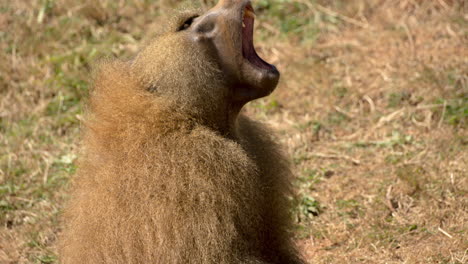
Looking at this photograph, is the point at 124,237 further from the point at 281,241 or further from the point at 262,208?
the point at 281,241

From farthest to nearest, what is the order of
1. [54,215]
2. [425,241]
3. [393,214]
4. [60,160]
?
[60,160] < [54,215] < [393,214] < [425,241]

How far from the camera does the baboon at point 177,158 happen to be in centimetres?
302

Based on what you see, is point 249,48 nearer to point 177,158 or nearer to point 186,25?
point 186,25

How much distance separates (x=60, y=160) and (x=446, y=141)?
10.1 feet

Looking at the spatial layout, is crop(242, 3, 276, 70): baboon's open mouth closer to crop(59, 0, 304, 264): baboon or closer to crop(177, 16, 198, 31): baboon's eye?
crop(59, 0, 304, 264): baboon

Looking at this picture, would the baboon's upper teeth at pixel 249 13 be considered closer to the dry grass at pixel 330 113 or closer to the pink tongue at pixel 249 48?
the pink tongue at pixel 249 48

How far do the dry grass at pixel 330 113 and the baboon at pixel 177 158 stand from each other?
4.27 ft

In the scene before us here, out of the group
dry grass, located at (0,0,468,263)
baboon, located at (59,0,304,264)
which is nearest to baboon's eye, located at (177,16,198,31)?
baboon, located at (59,0,304,264)

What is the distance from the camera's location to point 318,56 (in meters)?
6.88

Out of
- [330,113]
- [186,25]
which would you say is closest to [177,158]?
[186,25]

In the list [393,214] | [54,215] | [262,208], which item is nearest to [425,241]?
[393,214]

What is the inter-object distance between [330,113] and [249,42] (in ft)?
8.78

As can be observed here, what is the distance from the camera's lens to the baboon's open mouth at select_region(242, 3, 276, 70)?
135 inches

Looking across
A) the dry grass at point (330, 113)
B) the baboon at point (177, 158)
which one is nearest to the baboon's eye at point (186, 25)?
the baboon at point (177, 158)
